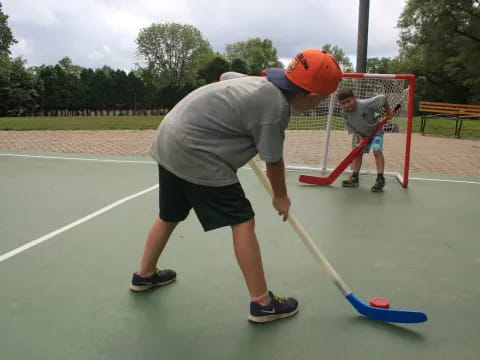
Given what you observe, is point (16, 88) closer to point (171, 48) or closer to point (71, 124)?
point (171, 48)

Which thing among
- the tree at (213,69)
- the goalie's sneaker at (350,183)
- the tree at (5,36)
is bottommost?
the goalie's sneaker at (350,183)

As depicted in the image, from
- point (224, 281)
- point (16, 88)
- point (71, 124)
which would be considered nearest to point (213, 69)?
point (16, 88)

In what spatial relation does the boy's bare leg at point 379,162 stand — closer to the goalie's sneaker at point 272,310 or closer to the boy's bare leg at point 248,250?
A: the goalie's sneaker at point 272,310

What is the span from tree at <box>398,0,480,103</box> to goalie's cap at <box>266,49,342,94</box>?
103ft

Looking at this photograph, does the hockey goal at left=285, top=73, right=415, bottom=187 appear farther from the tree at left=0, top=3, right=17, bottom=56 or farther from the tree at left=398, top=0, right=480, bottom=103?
the tree at left=0, top=3, right=17, bottom=56

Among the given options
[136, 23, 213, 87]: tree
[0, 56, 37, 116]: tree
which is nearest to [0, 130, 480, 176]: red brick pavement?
[0, 56, 37, 116]: tree

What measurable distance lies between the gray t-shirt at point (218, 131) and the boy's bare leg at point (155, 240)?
42cm

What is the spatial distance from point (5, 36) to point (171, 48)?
18.6 m

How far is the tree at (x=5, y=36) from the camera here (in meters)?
42.2

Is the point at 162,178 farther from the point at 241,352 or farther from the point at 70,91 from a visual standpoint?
the point at 70,91

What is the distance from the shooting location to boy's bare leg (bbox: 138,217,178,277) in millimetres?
2434

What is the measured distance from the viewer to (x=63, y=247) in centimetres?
319

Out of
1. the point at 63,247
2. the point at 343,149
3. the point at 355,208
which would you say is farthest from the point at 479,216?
the point at 63,247

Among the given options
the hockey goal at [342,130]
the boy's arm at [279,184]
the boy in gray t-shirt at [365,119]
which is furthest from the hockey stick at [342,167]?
the boy's arm at [279,184]
